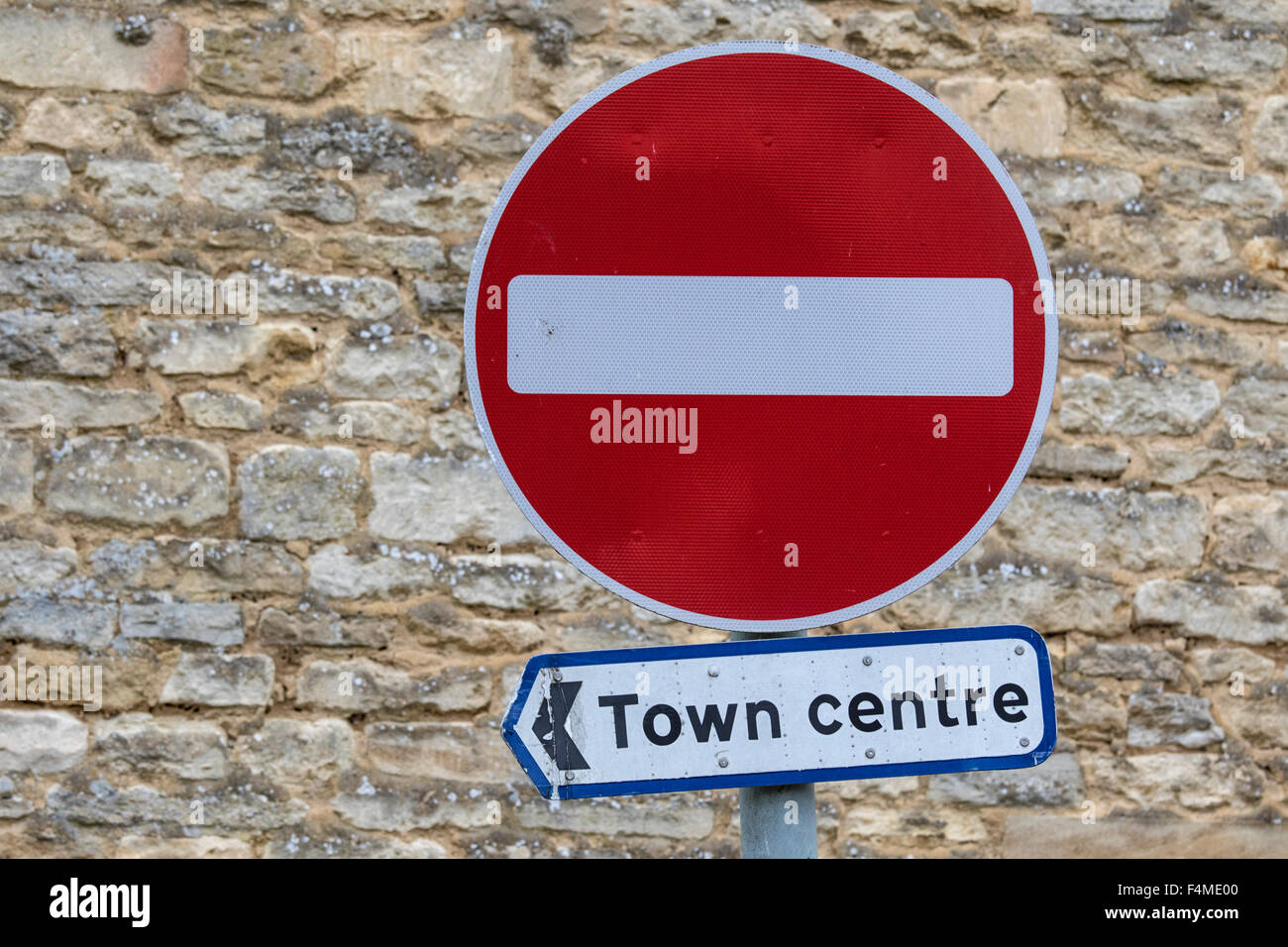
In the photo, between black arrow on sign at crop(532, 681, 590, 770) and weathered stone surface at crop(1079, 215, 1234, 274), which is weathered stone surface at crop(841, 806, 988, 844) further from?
black arrow on sign at crop(532, 681, 590, 770)

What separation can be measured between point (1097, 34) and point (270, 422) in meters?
2.00

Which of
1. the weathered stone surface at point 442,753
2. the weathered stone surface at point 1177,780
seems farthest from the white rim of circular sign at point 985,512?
the weathered stone surface at point 1177,780

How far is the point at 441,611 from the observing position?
254 centimetres

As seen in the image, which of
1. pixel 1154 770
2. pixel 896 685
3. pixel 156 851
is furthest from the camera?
pixel 1154 770

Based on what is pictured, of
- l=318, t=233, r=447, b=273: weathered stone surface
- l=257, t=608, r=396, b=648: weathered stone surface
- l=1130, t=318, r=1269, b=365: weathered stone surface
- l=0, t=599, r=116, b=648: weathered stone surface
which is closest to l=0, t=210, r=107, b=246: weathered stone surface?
l=318, t=233, r=447, b=273: weathered stone surface

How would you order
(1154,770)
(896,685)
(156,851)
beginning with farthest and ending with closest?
(1154,770) → (156,851) → (896,685)

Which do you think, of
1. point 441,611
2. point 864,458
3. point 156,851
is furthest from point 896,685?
point 156,851

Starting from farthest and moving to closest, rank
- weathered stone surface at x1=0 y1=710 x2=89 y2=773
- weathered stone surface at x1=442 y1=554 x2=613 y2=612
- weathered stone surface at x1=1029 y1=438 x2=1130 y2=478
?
weathered stone surface at x1=1029 y1=438 x2=1130 y2=478 → weathered stone surface at x1=442 y1=554 x2=613 y2=612 → weathered stone surface at x1=0 y1=710 x2=89 y2=773

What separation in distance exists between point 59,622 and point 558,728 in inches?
64.0

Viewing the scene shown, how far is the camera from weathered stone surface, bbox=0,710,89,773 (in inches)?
96.5

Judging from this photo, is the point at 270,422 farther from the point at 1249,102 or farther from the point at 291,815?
the point at 1249,102

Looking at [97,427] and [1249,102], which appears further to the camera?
[1249,102]

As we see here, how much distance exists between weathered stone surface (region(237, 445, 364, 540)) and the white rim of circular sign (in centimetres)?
129

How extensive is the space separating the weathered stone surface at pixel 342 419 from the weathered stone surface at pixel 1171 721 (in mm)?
1642
